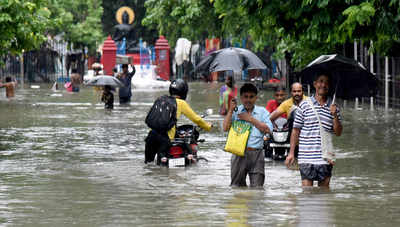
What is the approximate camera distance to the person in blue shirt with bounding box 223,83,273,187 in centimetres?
1153

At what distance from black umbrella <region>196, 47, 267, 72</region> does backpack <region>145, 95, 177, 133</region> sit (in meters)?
2.36

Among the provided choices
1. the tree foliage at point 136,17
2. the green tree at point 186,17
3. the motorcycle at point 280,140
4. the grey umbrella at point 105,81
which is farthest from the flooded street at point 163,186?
the tree foliage at point 136,17

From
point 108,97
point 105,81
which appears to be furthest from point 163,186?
point 108,97

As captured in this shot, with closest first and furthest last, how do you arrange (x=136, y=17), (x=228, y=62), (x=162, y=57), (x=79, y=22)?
(x=228, y=62) → (x=162, y=57) → (x=79, y=22) → (x=136, y=17)

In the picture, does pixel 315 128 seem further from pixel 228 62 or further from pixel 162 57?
pixel 162 57

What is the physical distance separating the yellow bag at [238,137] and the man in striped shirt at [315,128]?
0.79 m

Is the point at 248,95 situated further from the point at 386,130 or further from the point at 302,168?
the point at 386,130

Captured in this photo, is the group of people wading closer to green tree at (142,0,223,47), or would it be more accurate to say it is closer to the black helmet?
the black helmet

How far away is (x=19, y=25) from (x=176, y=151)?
1042 centimetres

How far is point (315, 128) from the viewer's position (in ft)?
35.5

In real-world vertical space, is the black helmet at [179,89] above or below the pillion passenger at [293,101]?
above

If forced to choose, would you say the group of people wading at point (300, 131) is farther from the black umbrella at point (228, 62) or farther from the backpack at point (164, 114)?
the black umbrella at point (228, 62)

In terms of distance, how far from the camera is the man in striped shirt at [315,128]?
1080 centimetres

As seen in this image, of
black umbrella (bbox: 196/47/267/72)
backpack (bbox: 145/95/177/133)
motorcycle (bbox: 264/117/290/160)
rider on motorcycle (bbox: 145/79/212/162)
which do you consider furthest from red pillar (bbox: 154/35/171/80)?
backpack (bbox: 145/95/177/133)
